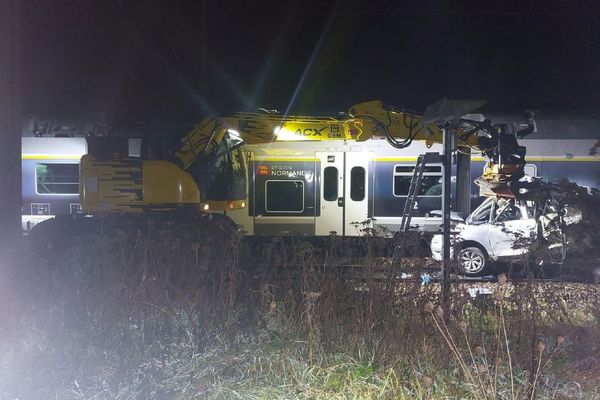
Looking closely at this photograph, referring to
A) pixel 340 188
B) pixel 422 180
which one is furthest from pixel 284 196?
pixel 422 180

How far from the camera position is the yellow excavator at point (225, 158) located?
9211mm

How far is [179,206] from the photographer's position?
393 inches

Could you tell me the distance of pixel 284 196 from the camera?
498 inches

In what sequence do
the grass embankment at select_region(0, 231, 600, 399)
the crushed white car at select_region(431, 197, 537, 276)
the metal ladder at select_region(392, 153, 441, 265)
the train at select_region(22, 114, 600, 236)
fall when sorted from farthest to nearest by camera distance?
the train at select_region(22, 114, 600, 236)
the crushed white car at select_region(431, 197, 537, 276)
the metal ladder at select_region(392, 153, 441, 265)
the grass embankment at select_region(0, 231, 600, 399)

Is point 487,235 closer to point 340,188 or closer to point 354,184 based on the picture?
point 354,184

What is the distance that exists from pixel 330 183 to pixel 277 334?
26.4ft

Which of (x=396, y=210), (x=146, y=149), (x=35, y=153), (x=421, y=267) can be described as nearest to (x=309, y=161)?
(x=396, y=210)

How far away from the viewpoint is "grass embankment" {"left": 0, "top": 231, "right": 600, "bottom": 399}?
13.1 feet

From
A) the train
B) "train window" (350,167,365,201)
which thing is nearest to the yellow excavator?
the train

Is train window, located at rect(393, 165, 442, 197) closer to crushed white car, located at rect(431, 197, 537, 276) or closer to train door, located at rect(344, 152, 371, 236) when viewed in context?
train door, located at rect(344, 152, 371, 236)

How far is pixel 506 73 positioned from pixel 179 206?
16640mm

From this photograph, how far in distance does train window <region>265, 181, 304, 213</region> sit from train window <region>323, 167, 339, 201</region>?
48 cm

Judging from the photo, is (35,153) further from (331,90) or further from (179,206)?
(331,90)

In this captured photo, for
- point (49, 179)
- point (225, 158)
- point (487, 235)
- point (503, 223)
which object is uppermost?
point (225, 158)
